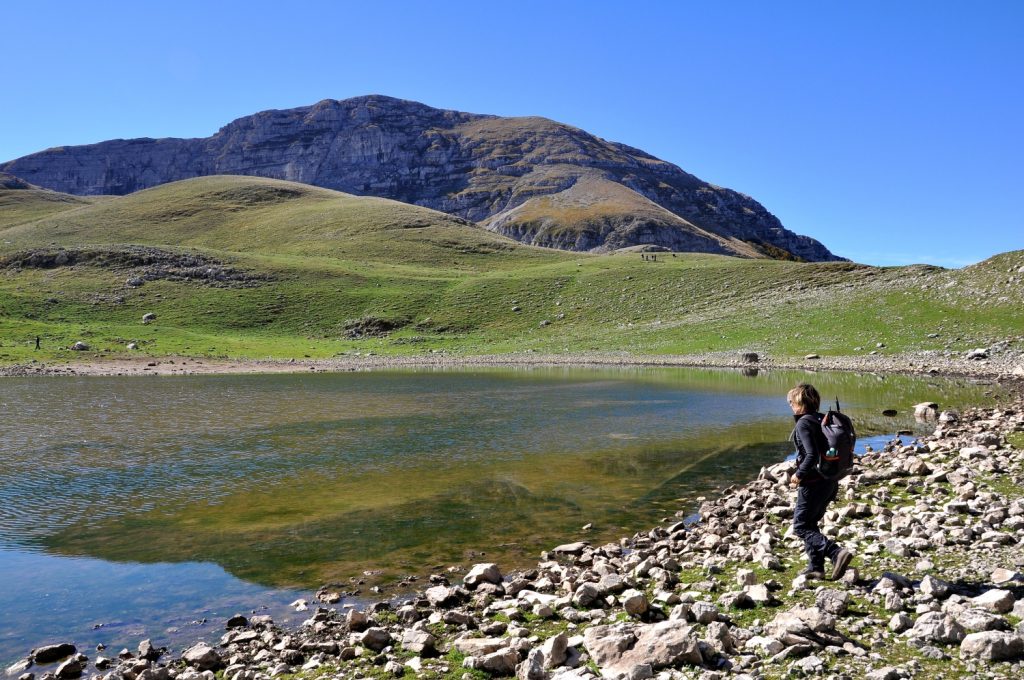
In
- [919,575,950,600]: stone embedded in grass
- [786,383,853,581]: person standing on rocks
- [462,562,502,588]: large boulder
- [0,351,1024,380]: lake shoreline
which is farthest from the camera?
[0,351,1024,380]: lake shoreline

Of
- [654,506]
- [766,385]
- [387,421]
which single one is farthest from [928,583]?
[766,385]

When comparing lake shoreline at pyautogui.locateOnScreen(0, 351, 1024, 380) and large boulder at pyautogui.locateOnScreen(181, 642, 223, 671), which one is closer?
large boulder at pyautogui.locateOnScreen(181, 642, 223, 671)

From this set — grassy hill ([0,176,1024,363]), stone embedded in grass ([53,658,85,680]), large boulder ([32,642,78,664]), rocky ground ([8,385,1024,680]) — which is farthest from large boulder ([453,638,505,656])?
grassy hill ([0,176,1024,363])

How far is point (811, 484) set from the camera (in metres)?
10.3

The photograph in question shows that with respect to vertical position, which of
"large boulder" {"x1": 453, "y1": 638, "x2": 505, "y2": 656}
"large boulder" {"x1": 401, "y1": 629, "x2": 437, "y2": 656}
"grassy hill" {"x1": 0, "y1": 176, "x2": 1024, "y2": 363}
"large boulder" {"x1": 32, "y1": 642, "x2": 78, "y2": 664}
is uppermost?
"grassy hill" {"x1": 0, "y1": 176, "x2": 1024, "y2": 363}

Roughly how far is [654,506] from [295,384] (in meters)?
40.9

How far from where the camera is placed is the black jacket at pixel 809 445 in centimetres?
999

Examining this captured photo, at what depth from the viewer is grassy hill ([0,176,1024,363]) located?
67.6 meters

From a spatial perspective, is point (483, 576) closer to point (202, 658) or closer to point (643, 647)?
point (202, 658)

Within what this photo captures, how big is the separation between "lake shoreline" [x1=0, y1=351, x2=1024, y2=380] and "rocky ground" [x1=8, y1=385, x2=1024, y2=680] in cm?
4198

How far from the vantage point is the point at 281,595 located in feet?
38.2

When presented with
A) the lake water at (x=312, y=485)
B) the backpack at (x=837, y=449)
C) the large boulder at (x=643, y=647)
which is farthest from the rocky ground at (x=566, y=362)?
the large boulder at (x=643, y=647)

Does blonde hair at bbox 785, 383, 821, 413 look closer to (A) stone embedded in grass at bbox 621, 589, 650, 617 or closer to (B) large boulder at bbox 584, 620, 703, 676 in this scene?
(A) stone embedded in grass at bbox 621, 589, 650, 617

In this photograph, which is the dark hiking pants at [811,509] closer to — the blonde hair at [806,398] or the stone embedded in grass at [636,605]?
the blonde hair at [806,398]
